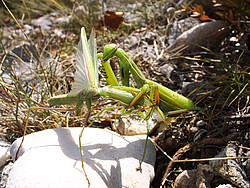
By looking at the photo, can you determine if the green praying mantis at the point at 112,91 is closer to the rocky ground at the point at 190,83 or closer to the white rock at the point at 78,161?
the white rock at the point at 78,161

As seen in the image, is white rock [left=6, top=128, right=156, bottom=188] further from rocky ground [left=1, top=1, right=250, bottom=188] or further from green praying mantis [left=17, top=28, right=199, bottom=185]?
rocky ground [left=1, top=1, right=250, bottom=188]

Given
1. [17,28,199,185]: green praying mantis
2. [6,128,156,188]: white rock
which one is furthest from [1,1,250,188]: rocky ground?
[17,28,199,185]: green praying mantis

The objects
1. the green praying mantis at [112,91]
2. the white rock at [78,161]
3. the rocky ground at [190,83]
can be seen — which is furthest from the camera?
the rocky ground at [190,83]

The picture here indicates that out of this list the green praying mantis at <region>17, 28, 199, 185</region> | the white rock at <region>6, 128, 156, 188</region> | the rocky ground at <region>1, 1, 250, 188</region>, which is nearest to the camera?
the white rock at <region>6, 128, 156, 188</region>

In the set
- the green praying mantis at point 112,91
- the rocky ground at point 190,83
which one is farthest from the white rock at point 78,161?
the rocky ground at point 190,83

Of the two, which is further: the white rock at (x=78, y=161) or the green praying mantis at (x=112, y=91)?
the green praying mantis at (x=112, y=91)

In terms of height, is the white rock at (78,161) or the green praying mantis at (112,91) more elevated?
the green praying mantis at (112,91)

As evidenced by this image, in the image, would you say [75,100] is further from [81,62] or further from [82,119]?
[82,119]
